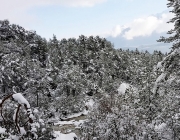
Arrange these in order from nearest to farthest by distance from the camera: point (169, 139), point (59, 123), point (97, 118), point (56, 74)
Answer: point (169, 139) → point (97, 118) → point (59, 123) → point (56, 74)

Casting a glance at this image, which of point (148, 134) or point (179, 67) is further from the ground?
point (179, 67)

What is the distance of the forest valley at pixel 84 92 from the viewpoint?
7910mm

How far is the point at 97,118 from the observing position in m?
20.3

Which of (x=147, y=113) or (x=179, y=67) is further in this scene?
(x=147, y=113)

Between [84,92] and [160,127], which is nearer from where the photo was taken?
[160,127]

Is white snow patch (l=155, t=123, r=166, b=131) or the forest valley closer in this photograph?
the forest valley

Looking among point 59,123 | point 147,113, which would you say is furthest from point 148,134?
point 59,123

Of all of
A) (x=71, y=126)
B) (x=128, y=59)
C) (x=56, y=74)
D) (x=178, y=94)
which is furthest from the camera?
(x=128, y=59)

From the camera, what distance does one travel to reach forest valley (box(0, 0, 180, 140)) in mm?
7910

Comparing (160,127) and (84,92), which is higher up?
(160,127)

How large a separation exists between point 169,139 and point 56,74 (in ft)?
143

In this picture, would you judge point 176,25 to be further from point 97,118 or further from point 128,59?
point 128,59

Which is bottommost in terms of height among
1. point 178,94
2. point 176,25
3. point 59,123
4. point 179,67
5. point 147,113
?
point 59,123

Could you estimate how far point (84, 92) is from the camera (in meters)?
55.3
